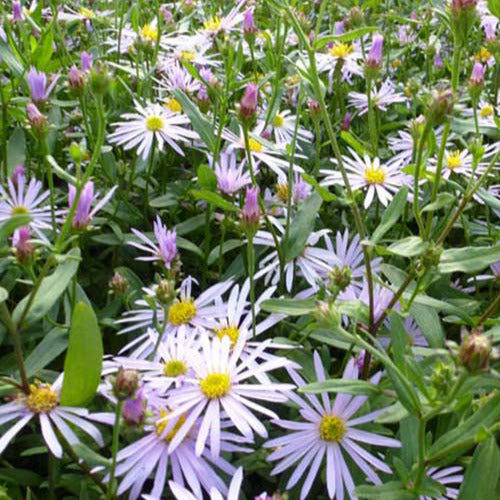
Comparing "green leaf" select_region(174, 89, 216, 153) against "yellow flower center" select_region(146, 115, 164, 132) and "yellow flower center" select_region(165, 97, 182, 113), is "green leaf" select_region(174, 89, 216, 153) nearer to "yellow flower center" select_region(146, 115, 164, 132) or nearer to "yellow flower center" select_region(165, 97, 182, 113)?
"yellow flower center" select_region(146, 115, 164, 132)

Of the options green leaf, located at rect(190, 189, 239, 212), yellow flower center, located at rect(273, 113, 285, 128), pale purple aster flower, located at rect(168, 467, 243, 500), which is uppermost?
yellow flower center, located at rect(273, 113, 285, 128)

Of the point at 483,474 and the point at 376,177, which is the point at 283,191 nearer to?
the point at 376,177

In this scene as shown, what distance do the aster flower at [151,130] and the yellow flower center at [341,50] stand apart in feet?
1.67

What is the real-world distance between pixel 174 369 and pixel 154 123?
60cm

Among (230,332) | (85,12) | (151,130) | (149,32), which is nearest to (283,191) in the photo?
(151,130)

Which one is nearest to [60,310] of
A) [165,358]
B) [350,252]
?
[165,358]

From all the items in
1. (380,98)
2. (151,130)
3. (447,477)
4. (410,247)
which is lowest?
(447,477)

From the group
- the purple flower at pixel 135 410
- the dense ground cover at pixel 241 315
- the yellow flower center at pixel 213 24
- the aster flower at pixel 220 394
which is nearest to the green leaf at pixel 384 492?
the dense ground cover at pixel 241 315

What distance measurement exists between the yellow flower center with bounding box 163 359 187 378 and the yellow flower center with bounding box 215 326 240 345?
0.10m

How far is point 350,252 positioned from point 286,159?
0.90 ft

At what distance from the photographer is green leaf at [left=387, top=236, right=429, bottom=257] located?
83 centimetres

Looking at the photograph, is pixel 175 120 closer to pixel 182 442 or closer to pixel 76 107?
pixel 76 107

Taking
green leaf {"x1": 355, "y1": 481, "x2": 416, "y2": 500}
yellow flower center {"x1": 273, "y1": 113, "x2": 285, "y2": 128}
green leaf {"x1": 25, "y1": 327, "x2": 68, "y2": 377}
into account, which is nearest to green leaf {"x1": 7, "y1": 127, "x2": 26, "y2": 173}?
green leaf {"x1": 25, "y1": 327, "x2": 68, "y2": 377}

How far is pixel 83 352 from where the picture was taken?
689 millimetres
